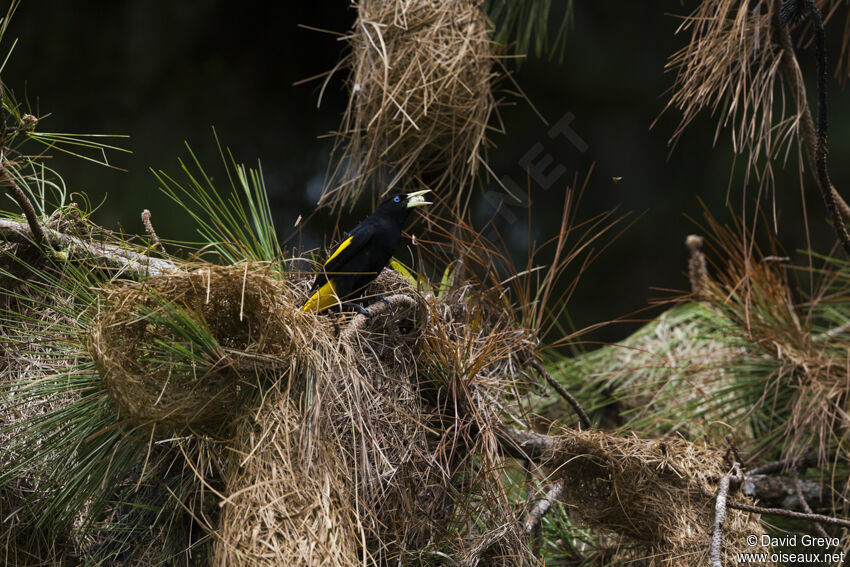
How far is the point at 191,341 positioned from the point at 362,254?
0.79 meters

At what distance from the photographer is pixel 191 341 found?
4.02ft

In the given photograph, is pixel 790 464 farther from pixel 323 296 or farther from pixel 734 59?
pixel 323 296

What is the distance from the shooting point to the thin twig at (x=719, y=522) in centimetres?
160

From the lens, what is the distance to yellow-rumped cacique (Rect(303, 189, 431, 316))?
6.03 ft

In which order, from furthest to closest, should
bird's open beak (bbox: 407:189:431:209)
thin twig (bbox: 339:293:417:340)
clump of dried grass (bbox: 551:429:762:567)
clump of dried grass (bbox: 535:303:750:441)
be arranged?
clump of dried grass (bbox: 535:303:750:441) → bird's open beak (bbox: 407:189:431:209) → clump of dried grass (bbox: 551:429:762:567) → thin twig (bbox: 339:293:417:340)

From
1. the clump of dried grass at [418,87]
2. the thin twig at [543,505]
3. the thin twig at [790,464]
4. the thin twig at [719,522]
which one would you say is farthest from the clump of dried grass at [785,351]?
the clump of dried grass at [418,87]

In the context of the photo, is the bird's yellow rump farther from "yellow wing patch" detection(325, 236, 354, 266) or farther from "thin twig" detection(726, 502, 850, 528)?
"thin twig" detection(726, 502, 850, 528)

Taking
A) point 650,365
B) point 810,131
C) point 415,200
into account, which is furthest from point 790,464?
point 415,200

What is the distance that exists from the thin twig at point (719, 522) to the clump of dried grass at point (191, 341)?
3.03 feet

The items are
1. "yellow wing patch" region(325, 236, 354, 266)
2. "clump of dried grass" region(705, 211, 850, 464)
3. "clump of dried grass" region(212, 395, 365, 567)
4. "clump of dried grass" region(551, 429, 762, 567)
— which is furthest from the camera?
"clump of dried grass" region(705, 211, 850, 464)

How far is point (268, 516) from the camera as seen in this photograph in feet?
3.91

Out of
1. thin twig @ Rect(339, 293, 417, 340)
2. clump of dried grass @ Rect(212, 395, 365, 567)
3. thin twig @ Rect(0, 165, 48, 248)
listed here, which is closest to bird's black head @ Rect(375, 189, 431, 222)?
thin twig @ Rect(339, 293, 417, 340)

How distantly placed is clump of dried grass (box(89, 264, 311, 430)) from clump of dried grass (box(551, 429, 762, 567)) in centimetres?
74

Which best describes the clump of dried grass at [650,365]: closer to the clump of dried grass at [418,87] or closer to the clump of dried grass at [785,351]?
the clump of dried grass at [785,351]
